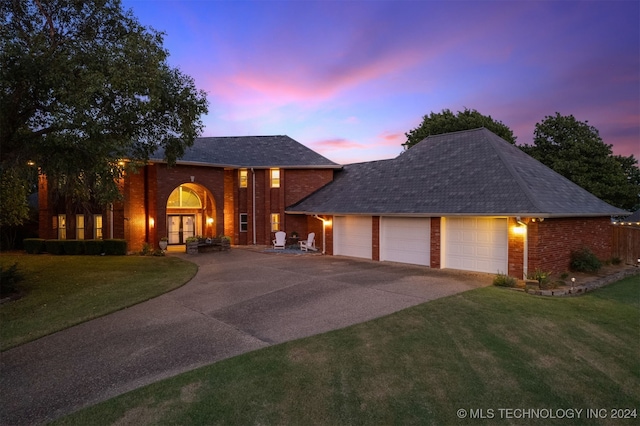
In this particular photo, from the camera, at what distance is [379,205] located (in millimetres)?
16641

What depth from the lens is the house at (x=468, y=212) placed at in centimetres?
1215

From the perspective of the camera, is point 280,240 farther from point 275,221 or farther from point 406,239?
point 406,239

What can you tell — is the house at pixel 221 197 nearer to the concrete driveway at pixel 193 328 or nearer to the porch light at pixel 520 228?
the concrete driveway at pixel 193 328

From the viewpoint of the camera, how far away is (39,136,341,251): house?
21.3 m

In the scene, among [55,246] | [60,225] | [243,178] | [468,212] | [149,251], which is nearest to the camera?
[468,212]

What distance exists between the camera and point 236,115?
29750 millimetres

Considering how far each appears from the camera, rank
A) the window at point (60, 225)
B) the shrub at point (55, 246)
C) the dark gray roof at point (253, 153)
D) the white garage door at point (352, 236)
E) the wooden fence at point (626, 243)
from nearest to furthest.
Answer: the wooden fence at point (626, 243) < the white garage door at point (352, 236) < the shrub at point (55, 246) < the window at point (60, 225) < the dark gray roof at point (253, 153)

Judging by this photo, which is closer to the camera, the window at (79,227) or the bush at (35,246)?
the bush at (35,246)

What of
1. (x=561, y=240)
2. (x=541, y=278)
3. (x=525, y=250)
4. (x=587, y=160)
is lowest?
(x=541, y=278)

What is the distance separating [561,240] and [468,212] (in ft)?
12.4

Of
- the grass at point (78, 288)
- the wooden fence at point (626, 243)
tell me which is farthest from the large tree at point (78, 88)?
the wooden fence at point (626, 243)

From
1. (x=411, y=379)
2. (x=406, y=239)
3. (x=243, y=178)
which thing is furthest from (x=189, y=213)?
(x=411, y=379)

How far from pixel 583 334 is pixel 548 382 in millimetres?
2727

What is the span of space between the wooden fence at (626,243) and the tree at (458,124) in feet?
54.1
